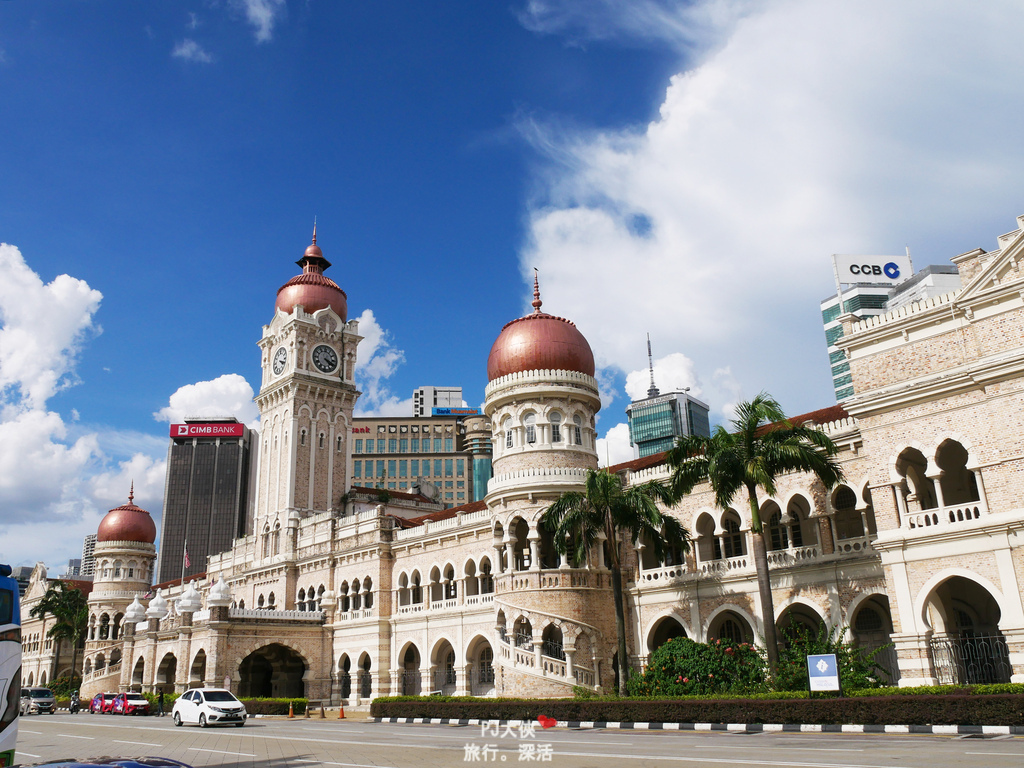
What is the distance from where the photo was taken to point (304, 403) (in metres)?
52.5

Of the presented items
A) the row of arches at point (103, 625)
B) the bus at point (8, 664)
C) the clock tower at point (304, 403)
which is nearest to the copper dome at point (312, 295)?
the clock tower at point (304, 403)

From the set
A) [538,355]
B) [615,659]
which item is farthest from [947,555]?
[538,355]

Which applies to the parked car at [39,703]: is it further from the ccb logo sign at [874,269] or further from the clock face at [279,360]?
the ccb logo sign at [874,269]

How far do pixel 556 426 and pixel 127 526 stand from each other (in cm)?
4840

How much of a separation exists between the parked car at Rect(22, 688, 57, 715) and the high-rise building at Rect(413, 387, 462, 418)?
10034cm

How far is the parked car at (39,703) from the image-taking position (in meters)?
45.3

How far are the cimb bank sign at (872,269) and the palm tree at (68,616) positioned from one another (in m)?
80.6

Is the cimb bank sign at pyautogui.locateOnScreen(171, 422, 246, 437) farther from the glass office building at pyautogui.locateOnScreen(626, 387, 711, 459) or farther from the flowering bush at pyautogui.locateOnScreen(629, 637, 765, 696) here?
the flowering bush at pyautogui.locateOnScreen(629, 637, 765, 696)

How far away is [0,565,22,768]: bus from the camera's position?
11156 millimetres

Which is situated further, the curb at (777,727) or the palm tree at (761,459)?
the palm tree at (761,459)

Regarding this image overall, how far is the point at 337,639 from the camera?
→ 43.6m

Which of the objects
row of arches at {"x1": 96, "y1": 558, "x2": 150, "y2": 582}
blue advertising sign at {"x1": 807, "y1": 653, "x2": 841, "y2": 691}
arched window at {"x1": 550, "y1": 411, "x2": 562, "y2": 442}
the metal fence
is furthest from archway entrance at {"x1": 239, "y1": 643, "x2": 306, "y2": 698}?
the metal fence

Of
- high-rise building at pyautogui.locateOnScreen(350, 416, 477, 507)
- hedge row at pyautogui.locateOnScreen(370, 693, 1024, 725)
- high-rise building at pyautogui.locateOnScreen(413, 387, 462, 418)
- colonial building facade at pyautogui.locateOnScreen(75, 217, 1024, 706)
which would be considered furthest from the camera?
high-rise building at pyautogui.locateOnScreen(413, 387, 462, 418)

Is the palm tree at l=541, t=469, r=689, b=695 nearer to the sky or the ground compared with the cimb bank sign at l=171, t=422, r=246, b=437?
nearer to the ground
